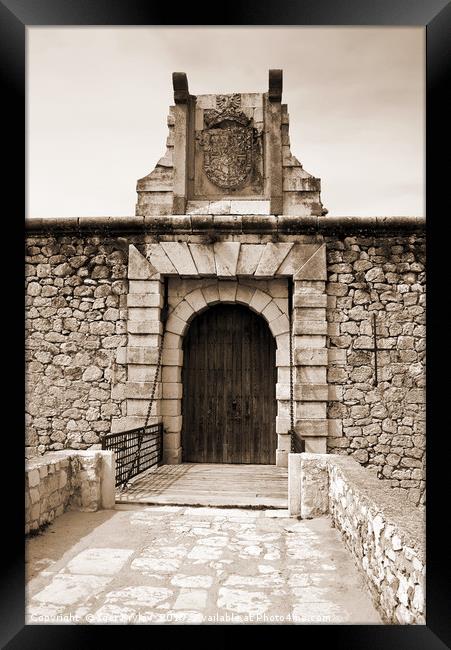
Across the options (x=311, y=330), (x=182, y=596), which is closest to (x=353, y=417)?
(x=311, y=330)

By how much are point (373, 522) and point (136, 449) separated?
4556mm

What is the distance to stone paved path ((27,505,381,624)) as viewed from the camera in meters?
3.09

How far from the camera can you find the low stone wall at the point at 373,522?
8.27 ft

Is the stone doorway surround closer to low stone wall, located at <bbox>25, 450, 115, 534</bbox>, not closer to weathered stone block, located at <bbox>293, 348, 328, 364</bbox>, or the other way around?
weathered stone block, located at <bbox>293, 348, 328, 364</bbox>

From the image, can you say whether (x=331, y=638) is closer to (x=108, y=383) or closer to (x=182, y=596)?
(x=182, y=596)

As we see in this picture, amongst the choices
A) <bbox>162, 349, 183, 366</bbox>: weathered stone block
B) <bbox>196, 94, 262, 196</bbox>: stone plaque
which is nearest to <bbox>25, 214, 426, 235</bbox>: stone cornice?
<bbox>196, 94, 262, 196</bbox>: stone plaque

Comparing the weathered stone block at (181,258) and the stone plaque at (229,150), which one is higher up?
the stone plaque at (229,150)

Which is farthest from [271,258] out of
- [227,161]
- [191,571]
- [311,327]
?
[191,571]

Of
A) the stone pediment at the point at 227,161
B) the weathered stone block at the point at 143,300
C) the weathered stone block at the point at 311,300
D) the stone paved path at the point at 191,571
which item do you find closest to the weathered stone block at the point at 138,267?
the weathered stone block at the point at 143,300

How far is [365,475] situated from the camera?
4.46 metres

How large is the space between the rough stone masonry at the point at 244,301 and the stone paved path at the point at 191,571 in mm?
2721

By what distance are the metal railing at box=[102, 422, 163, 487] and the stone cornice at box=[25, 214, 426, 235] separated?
9.68ft

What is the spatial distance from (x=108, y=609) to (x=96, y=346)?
5.12m

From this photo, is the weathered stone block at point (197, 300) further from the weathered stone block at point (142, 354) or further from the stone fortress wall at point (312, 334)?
the weathered stone block at point (142, 354)
